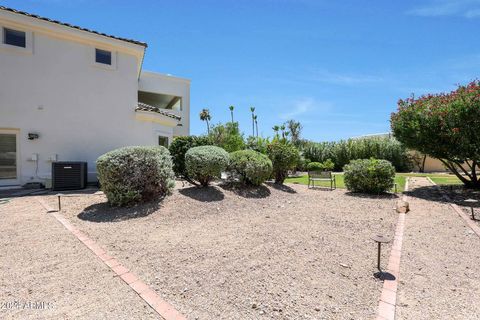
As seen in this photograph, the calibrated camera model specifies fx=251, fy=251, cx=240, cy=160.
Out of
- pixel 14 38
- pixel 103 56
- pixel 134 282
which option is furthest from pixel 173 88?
pixel 134 282

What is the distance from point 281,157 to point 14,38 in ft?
41.1

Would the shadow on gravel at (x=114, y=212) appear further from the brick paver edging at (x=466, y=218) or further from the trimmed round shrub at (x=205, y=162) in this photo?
the brick paver edging at (x=466, y=218)

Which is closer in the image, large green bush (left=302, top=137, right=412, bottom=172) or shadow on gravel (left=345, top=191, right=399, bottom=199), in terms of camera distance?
shadow on gravel (left=345, top=191, right=399, bottom=199)

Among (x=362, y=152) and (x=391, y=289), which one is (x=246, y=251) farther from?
(x=362, y=152)

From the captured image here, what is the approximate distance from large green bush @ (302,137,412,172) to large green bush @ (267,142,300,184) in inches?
809

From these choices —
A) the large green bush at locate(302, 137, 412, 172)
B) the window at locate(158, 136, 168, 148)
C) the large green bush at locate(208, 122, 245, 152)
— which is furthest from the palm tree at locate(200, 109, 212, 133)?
the window at locate(158, 136, 168, 148)

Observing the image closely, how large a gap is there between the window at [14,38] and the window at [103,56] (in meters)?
2.64

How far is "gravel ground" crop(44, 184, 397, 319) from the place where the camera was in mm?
3188

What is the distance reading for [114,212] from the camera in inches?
277

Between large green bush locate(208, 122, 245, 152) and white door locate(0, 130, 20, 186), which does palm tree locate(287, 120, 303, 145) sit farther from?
white door locate(0, 130, 20, 186)

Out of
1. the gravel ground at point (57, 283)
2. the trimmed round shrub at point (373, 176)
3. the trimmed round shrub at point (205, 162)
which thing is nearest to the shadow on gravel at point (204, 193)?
the trimmed round shrub at point (205, 162)

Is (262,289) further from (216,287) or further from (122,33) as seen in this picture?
(122,33)

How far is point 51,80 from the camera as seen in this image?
11008 millimetres

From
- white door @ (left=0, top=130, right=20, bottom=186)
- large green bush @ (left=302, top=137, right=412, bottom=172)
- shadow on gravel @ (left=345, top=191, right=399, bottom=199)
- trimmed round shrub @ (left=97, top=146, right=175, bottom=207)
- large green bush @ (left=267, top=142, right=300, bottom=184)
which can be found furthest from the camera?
large green bush @ (left=302, top=137, right=412, bottom=172)
